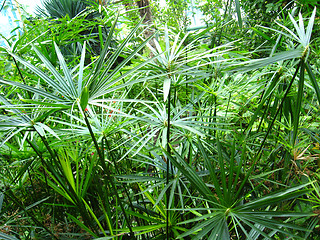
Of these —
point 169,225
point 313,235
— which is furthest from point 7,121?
point 313,235

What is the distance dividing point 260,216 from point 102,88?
0.41 meters

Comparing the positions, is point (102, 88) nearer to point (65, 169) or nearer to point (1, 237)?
point (65, 169)

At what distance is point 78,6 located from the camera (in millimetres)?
A: 4727

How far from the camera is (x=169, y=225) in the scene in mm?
681

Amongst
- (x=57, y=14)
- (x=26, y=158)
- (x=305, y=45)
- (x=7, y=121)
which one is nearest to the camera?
(x=305, y=45)

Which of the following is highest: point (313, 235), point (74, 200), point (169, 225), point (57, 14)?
point (57, 14)

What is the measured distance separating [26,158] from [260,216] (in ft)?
2.35

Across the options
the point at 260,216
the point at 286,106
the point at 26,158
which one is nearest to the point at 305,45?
the point at 260,216

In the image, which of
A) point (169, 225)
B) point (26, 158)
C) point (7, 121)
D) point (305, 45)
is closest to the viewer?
point (305, 45)

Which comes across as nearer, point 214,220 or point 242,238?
point 214,220

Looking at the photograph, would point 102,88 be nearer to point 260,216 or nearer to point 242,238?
point 260,216

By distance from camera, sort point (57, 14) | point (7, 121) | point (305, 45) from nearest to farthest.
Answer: point (305, 45) → point (7, 121) → point (57, 14)

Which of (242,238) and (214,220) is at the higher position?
(214,220)

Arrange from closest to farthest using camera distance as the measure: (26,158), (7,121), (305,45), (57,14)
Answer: (305,45) < (7,121) < (26,158) < (57,14)
